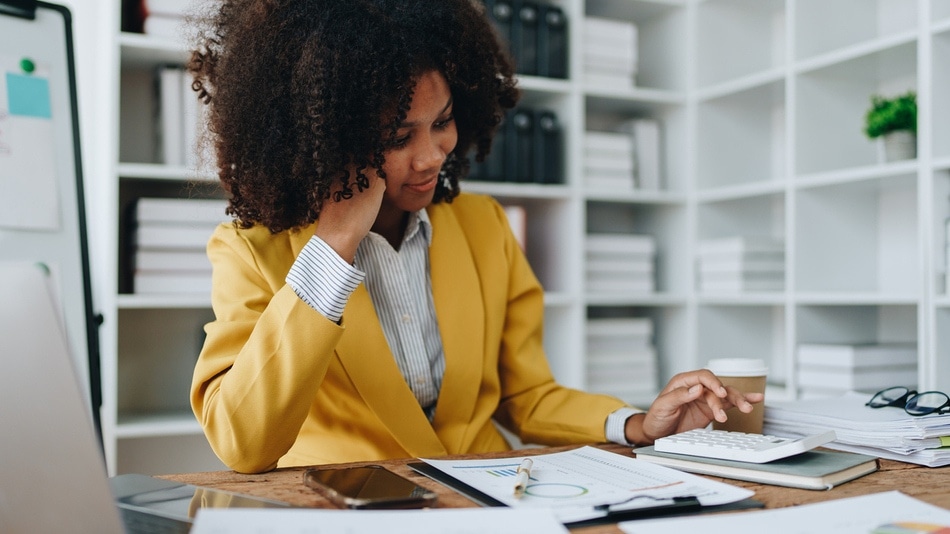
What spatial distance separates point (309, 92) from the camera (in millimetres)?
1145

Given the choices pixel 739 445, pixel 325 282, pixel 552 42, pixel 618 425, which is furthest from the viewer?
pixel 552 42

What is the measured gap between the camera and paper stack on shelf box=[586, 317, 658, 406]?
8.84 ft

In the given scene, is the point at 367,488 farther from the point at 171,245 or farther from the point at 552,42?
the point at 552,42

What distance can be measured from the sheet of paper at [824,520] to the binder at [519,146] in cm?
189

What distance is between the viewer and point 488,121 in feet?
5.15

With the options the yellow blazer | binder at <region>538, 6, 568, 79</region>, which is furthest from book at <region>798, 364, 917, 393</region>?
binder at <region>538, 6, 568, 79</region>

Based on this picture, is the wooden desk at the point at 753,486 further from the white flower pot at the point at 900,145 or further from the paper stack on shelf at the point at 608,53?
the paper stack on shelf at the point at 608,53

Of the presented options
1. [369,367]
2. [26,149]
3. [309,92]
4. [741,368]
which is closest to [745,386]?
[741,368]

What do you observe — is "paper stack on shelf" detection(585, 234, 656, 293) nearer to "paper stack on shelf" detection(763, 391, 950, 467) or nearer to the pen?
"paper stack on shelf" detection(763, 391, 950, 467)

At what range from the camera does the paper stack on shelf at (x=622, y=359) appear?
2.69 m

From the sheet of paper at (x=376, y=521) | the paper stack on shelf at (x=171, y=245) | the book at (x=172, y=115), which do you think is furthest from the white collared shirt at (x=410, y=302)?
the book at (x=172, y=115)

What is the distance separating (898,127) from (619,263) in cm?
94

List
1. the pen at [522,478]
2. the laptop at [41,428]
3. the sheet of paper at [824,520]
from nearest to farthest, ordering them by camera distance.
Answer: the laptop at [41,428] → the sheet of paper at [824,520] → the pen at [522,478]

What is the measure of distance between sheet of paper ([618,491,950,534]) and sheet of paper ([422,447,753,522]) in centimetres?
5
